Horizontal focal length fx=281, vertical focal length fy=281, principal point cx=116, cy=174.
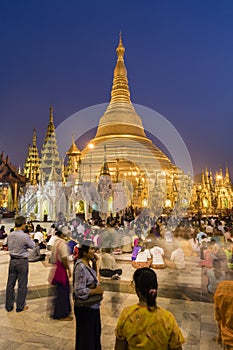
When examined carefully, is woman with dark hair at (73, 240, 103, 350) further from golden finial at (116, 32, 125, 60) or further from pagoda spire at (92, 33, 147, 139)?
golden finial at (116, 32, 125, 60)

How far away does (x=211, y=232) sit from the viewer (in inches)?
555

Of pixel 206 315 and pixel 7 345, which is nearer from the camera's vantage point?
pixel 7 345

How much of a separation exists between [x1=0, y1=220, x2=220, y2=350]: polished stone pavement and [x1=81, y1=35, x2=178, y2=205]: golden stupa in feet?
101

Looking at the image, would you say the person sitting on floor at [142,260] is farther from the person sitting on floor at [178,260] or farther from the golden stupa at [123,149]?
the golden stupa at [123,149]

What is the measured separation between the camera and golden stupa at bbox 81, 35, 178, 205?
40938 millimetres

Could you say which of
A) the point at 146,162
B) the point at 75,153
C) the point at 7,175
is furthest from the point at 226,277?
the point at 146,162

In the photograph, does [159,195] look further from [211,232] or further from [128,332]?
[128,332]

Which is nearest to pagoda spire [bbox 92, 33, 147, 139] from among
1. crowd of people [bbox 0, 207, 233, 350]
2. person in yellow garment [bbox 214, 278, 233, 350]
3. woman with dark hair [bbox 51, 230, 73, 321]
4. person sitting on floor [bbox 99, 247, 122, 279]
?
crowd of people [bbox 0, 207, 233, 350]

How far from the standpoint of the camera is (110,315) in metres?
4.87

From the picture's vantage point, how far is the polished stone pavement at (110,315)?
3922mm

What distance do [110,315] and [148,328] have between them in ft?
10.5

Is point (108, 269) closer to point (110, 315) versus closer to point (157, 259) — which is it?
point (157, 259)

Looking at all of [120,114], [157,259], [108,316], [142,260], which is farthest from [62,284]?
[120,114]

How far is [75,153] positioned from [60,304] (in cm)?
3072
